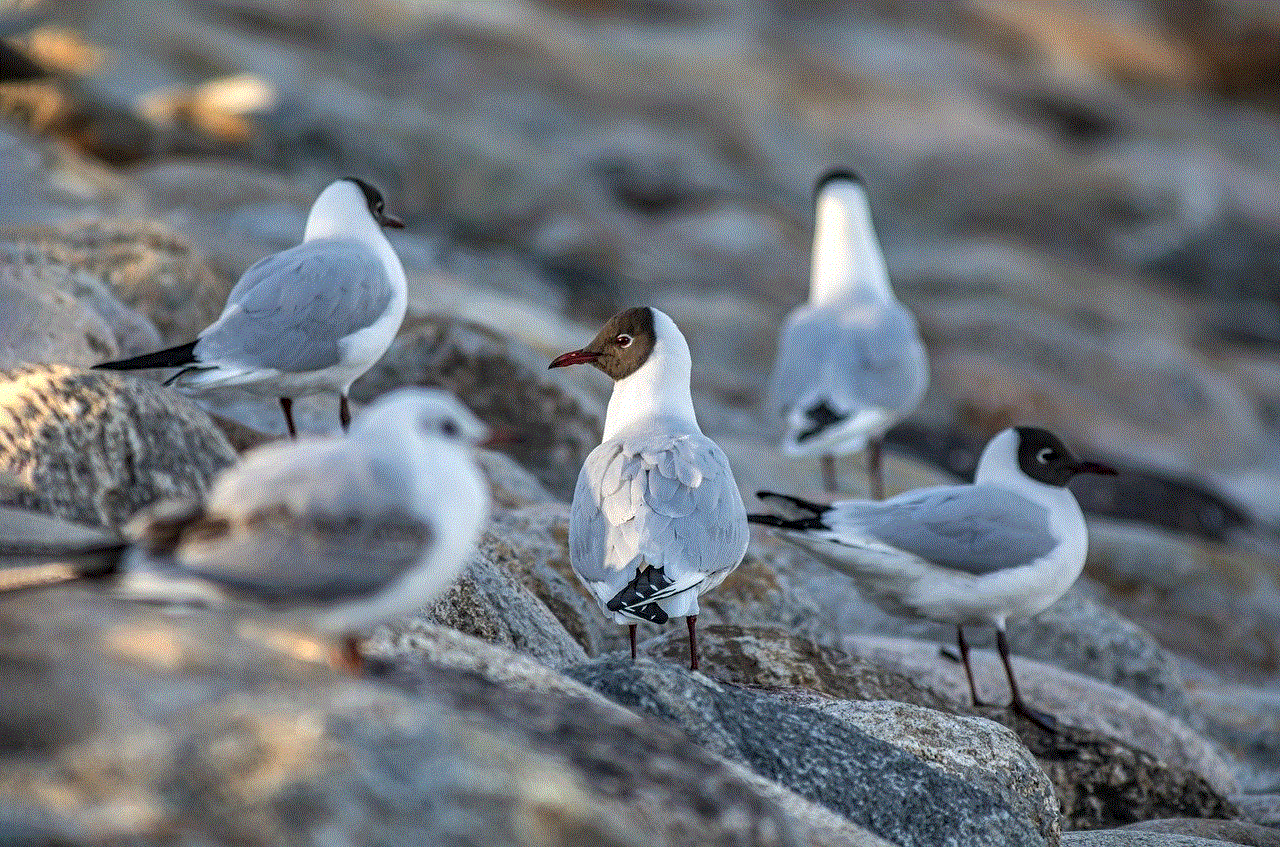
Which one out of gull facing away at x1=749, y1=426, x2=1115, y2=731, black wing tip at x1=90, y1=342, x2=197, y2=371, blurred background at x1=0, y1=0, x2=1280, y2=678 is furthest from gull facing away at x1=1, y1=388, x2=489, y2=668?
blurred background at x1=0, y1=0, x2=1280, y2=678

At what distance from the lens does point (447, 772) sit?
380cm

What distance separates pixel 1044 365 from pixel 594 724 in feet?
51.5

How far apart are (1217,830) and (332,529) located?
14.9ft

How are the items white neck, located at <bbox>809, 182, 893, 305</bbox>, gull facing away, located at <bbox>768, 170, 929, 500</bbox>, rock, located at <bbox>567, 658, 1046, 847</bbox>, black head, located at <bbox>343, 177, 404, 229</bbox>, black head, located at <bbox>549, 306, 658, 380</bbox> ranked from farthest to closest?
white neck, located at <bbox>809, 182, 893, 305</bbox>
gull facing away, located at <bbox>768, 170, 929, 500</bbox>
black head, located at <bbox>343, 177, 404, 229</bbox>
black head, located at <bbox>549, 306, 658, 380</bbox>
rock, located at <bbox>567, 658, 1046, 847</bbox>

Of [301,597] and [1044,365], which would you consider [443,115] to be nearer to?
[1044,365]

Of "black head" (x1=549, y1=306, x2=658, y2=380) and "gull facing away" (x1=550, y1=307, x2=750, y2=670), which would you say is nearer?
"gull facing away" (x1=550, y1=307, x2=750, y2=670)

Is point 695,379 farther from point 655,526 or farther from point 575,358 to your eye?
point 655,526

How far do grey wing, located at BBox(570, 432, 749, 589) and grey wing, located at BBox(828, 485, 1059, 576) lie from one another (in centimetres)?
135

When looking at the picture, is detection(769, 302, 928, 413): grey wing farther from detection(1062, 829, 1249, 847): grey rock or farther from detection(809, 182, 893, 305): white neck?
detection(1062, 829, 1249, 847): grey rock

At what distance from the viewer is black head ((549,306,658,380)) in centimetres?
777

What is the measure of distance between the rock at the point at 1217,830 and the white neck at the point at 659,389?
2.62 m

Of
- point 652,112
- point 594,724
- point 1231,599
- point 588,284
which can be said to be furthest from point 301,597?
point 652,112

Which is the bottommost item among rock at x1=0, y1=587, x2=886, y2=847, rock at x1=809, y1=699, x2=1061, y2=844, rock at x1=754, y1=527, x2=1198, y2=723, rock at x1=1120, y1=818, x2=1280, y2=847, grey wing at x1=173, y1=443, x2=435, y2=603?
rock at x1=754, y1=527, x2=1198, y2=723

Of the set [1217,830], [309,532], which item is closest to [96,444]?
[309,532]
